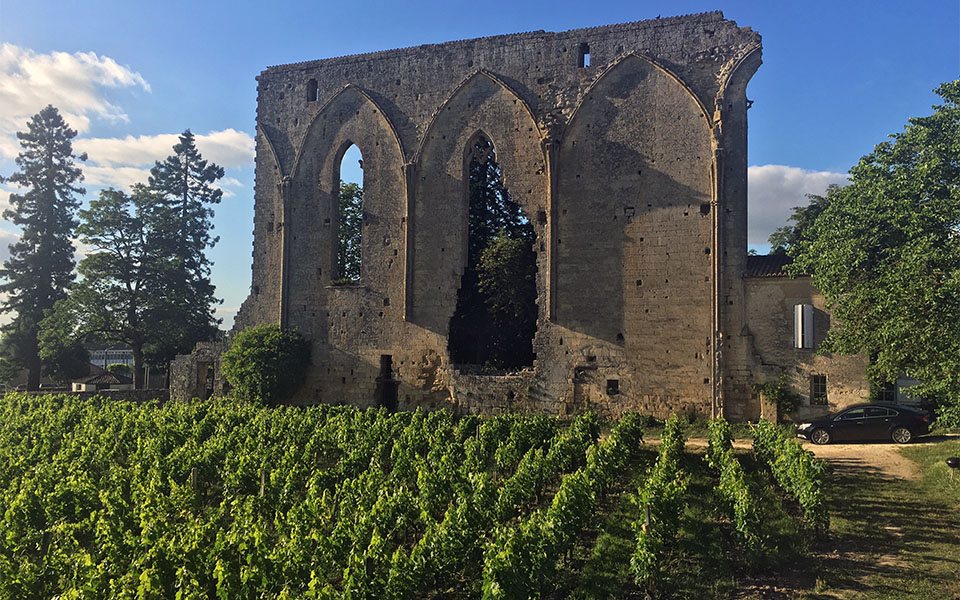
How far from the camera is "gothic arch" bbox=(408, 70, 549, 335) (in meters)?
19.5

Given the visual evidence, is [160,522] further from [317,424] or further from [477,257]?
[477,257]

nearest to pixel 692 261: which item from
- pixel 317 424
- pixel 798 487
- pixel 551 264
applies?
pixel 551 264

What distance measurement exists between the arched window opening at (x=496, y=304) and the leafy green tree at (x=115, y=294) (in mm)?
16825

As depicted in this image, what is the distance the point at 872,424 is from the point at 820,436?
3.64ft

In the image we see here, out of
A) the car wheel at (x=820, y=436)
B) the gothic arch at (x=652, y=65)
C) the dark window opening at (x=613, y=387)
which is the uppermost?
the gothic arch at (x=652, y=65)

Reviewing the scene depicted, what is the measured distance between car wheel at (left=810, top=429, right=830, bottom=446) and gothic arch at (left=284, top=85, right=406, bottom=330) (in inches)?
498

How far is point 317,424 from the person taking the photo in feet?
50.9

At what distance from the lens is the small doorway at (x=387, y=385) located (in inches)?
811

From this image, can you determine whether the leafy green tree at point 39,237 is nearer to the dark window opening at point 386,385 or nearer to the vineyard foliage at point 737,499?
the dark window opening at point 386,385

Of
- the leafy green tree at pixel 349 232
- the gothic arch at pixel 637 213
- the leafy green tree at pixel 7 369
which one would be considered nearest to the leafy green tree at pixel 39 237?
the leafy green tree at pixel 7 369

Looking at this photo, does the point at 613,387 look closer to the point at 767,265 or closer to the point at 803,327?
the point at 767,265

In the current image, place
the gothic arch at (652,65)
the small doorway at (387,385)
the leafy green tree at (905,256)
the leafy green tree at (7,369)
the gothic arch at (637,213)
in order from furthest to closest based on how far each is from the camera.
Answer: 1. the leafy green tree at (7,369)
2. the small doorway at (387,385)
3. the gothic arch at (652,65)
4. the gothic arch at (637,213)
5. the leafy green tree at (905,256)

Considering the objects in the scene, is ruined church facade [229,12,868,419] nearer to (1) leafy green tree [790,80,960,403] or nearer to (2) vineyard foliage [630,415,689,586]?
(1) leafy green tree [790,80,960,403]

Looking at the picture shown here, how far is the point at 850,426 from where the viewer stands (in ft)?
45.9
